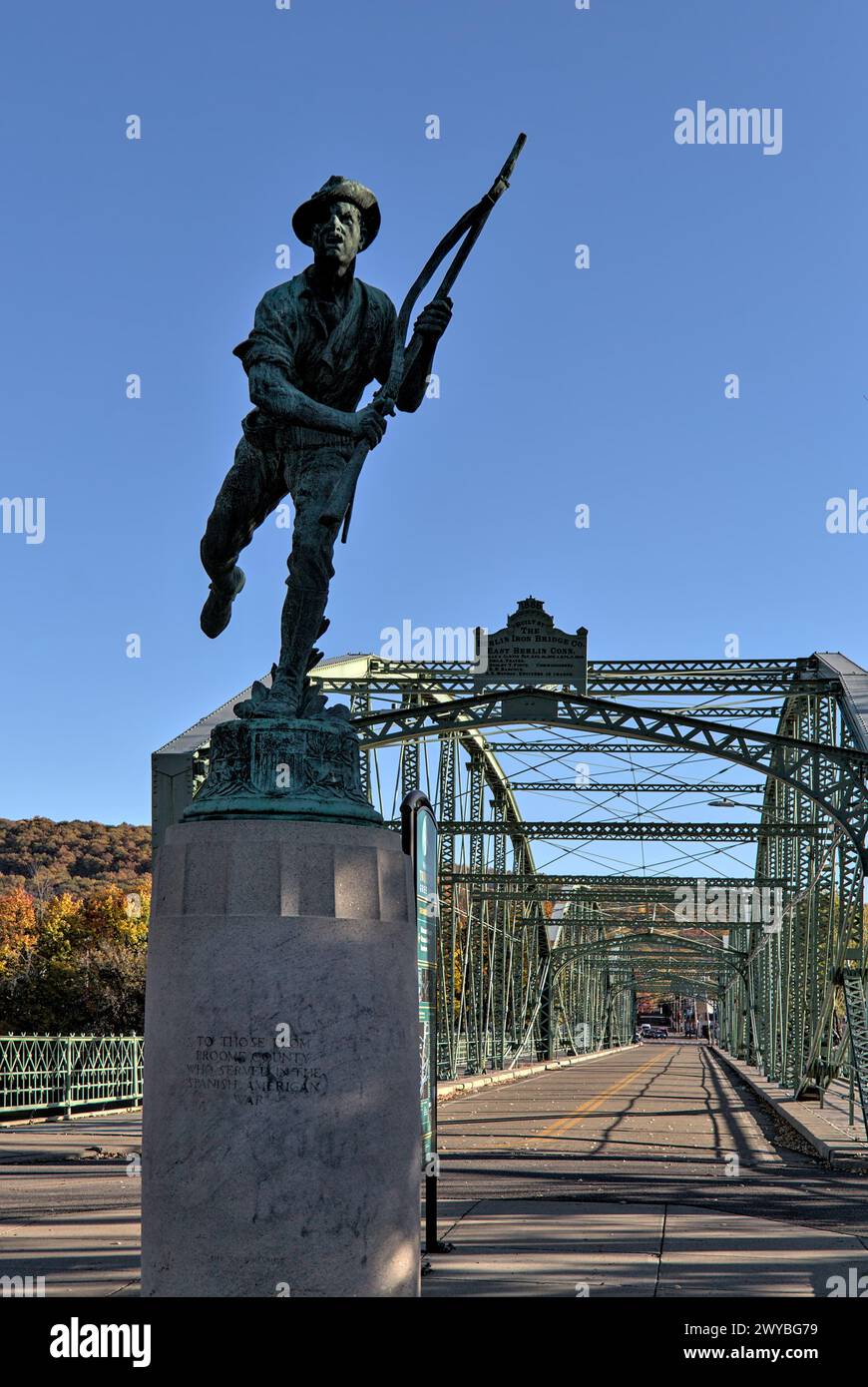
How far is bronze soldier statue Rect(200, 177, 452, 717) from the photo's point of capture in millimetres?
6355

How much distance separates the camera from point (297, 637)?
646cm

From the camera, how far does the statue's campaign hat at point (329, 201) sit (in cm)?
648

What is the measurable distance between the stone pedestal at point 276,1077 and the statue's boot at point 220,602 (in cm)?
197

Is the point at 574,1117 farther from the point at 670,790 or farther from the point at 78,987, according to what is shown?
the point at 78,987

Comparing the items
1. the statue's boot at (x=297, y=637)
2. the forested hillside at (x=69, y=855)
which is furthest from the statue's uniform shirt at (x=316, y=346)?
the forested hillside at (x=69, y=855)

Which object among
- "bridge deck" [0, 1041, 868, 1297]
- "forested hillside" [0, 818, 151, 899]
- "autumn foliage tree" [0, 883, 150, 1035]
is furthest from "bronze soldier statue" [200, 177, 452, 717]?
"forested hillside" [0, 818, 151, 899]

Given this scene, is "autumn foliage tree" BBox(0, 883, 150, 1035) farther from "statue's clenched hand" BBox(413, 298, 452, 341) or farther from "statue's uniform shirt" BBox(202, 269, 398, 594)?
"statue's clenched hand" BBox(413, 298, 452, 341)

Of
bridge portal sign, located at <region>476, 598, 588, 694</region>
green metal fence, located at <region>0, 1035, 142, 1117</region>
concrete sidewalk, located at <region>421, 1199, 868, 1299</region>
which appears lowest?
green metal fence, located at <region>0, 1035, 142, 1117</region>

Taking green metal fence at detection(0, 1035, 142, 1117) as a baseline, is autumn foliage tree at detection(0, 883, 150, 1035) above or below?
below

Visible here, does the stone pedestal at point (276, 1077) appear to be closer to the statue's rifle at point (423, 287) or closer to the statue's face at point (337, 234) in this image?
the statue's rifle at point (423, 287)

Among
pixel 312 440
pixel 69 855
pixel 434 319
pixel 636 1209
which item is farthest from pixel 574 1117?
pixel 69 855

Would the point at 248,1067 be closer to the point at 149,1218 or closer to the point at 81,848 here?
the point at 149,1218

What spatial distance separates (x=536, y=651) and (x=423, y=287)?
18570 millimetres

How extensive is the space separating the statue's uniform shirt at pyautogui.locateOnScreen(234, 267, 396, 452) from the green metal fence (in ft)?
51.8
